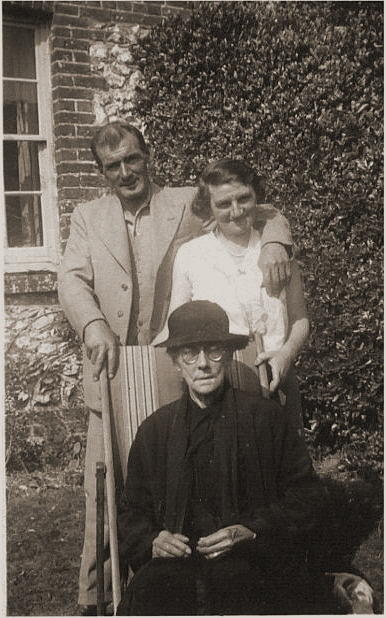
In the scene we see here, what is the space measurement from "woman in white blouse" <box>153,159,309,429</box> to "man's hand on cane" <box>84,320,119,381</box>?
6.3 inches

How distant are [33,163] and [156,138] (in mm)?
545

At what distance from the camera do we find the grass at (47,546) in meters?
2.43

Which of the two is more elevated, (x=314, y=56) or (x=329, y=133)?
(x=314, y=56)

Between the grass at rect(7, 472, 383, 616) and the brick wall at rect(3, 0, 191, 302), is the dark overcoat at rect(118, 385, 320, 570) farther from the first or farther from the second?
the brick wall at rect(3, 0, 191, 302)

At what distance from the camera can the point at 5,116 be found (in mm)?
2695

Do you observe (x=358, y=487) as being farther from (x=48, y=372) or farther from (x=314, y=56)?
(x=314, y=56)

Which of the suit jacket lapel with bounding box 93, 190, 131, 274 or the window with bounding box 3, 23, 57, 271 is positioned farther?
the window with bounding box 3, 23, 57, 271

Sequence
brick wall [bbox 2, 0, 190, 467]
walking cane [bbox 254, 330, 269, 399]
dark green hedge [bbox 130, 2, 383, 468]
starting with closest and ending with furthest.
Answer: walking cane [bbox 254, 330, 269, 399]
brick wall [bbox 2, 0, 190, 467]
dark green hedge [bbox 130, 2, 383, 468]

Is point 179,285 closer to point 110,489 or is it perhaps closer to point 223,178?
point 223,178

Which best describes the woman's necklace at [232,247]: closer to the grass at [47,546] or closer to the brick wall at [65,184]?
the brick wall at [65,184]

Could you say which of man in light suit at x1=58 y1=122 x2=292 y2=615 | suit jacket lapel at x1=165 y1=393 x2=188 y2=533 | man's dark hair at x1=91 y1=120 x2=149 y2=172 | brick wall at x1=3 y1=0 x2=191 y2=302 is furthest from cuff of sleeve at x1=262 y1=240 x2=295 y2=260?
brick wall at x1=3 y1=0 x2=191 y2=302

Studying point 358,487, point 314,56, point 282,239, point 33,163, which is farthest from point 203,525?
point 314,56

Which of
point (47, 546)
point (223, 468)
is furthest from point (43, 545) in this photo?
point (223, 468)

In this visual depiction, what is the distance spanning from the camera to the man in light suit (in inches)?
90.3
